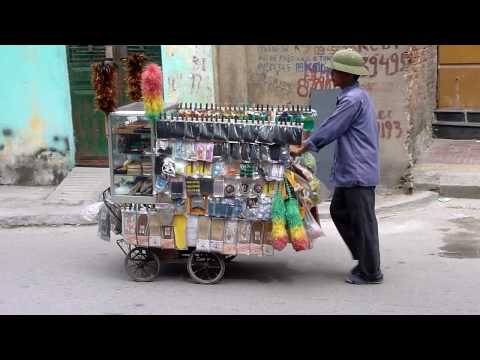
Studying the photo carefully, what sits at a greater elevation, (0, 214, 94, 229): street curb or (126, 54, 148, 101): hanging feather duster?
(126, 54, 148, 101): hanging feather duster

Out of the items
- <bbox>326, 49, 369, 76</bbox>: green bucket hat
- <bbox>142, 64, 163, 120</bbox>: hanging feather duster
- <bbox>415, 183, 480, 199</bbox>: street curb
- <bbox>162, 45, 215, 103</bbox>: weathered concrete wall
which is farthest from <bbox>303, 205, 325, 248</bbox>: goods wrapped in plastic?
<bbox>162, 45, 215, 103</bbox>: weathered concrete wall

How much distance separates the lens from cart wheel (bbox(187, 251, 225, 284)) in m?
5.68

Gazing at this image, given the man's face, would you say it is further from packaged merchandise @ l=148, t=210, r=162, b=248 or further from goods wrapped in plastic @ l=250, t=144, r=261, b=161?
packaged merchandise @ l=148, t=210, r=162, b=248

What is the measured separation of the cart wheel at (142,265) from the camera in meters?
5.80

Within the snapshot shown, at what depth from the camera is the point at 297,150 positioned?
5.34 metres

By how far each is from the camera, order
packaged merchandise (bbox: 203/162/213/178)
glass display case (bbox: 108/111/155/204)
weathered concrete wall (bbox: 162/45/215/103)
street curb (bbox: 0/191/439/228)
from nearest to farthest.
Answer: packaged merchandise (bbox: 203/162/213/178)
glass display case (bbox: 108/111/155/204)
street curb (bbox: 0/191/439/228)
weathered concrete wall (bbox: 162/45/215/103)

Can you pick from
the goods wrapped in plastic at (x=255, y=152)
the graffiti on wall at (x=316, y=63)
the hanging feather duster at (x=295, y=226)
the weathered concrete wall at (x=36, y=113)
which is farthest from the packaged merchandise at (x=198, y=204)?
the weathered concrete wall at (x=36, y=113)

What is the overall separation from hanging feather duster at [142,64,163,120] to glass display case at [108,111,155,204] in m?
0.17

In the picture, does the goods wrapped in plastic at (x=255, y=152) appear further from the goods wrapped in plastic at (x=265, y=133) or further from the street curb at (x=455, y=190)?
the street curb at (x=455, y=190)

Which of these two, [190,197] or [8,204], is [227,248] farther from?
[8,204]

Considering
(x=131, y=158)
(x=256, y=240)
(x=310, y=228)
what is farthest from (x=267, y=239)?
(x=131, y=158)

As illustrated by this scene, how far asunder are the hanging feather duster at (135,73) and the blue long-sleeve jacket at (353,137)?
1.45 meters

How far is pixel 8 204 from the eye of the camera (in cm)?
816

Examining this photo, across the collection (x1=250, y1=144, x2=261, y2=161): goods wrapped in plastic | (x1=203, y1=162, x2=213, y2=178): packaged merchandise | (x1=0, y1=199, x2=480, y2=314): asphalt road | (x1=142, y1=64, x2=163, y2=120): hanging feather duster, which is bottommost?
(x1=0, y1=199, x2=480, y2=314): asphalt road
